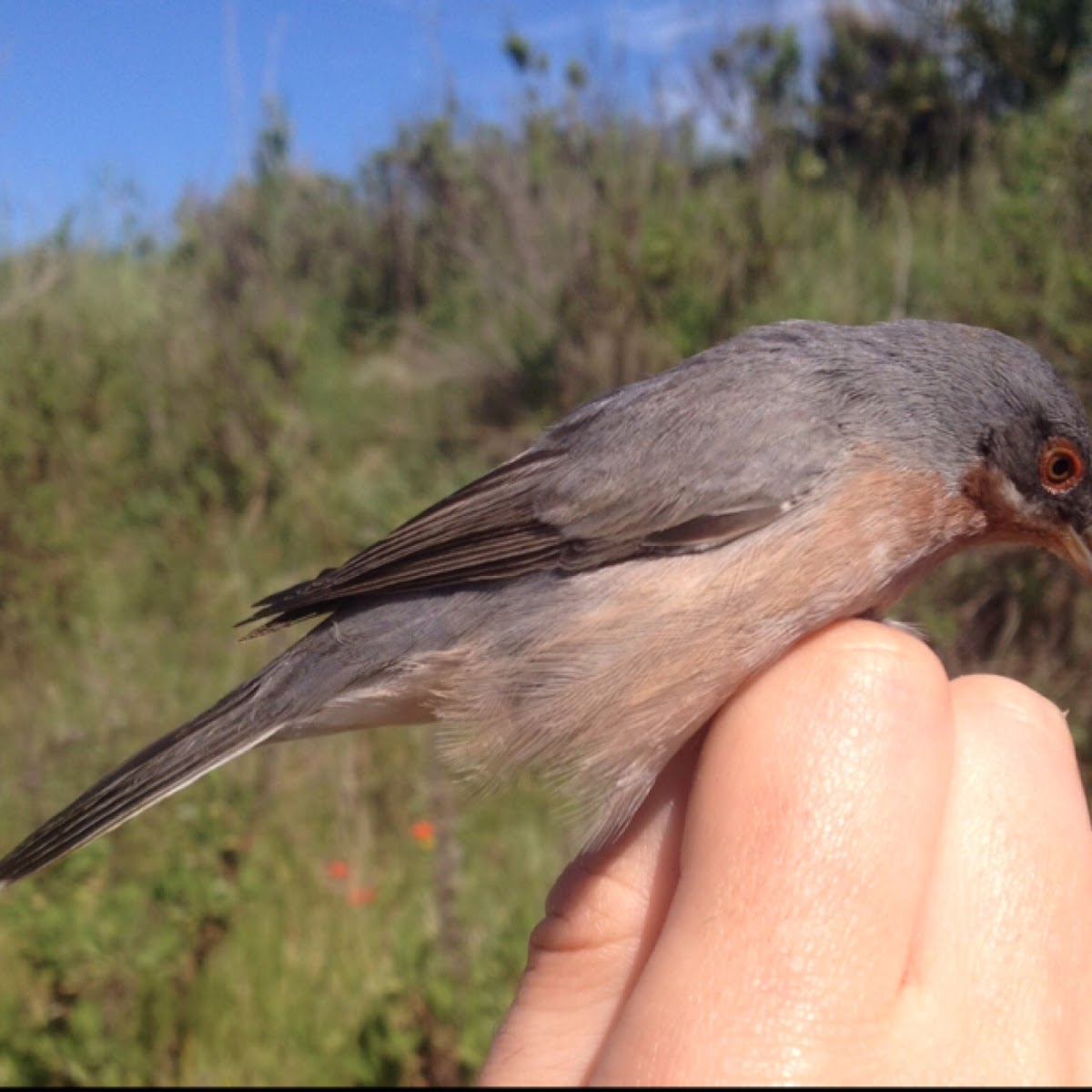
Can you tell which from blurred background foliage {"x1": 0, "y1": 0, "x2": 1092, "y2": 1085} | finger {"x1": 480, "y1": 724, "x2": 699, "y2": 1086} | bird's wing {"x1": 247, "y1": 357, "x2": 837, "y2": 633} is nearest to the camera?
finger {"x1": 480, "y1": 724, "x2": 699, "y2": 1086}

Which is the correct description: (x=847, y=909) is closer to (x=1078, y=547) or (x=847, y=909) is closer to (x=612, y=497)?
(x=612, y=497)

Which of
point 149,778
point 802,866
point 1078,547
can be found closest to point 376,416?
point 149,778

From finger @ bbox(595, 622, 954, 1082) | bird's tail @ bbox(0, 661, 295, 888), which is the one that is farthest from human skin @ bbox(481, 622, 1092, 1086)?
bird's tail @ bbox(0, 661, 295, 888)

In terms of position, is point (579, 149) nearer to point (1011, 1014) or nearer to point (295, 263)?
point (295, 263)

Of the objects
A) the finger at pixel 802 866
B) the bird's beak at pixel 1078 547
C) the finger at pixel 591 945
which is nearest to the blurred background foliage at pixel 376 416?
the finger at pixel 591 945

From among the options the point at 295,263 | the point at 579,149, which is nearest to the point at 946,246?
the point at 579,149

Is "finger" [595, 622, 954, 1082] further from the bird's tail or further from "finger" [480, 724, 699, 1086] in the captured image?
the bird's tail
